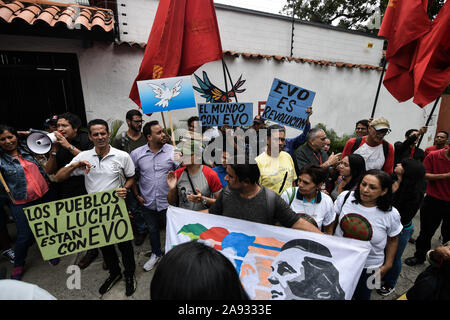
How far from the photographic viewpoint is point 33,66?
192 inches

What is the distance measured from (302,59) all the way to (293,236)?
6999 mm

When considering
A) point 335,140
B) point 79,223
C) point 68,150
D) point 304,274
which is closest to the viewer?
point 304,274

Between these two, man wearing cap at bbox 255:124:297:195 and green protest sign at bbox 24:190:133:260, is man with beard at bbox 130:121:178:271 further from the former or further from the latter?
man wearing cap at bbox 255:124:297:195

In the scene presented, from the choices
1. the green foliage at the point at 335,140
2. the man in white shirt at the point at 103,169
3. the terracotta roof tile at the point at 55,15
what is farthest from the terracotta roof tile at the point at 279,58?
the man in white shirt at the point at 103,169

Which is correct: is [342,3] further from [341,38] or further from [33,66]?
[33,66]

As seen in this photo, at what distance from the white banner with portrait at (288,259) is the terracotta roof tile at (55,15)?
172 inches

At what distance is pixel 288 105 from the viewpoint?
11.5ft

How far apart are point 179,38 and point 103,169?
7.51 ft

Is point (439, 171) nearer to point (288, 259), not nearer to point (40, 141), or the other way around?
point (288, 259)

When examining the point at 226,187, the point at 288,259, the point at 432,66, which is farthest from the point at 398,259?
the point at 432,66

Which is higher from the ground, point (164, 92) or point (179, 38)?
point (179, 38)

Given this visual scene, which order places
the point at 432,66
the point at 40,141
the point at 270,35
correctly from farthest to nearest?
the point at 270,35 → the point at 432,66 → the point at 40,141

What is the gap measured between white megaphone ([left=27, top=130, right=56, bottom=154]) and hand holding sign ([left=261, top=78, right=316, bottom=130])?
2.83m
